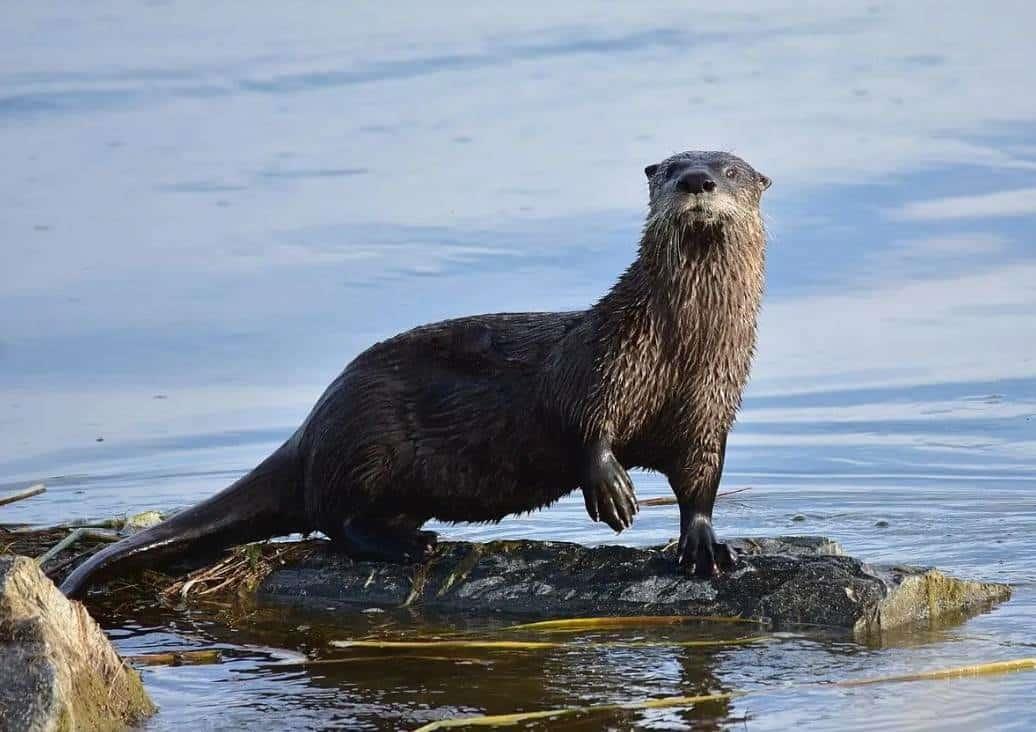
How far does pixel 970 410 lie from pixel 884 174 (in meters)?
3.20

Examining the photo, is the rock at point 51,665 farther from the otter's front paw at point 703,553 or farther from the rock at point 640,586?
the otter's front paw at point 703,553

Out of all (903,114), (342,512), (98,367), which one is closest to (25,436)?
(98,367)

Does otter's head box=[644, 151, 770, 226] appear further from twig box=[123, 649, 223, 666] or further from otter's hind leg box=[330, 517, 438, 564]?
twig box=[123, 649, 223, 666]

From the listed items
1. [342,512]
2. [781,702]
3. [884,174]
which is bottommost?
[781,702]

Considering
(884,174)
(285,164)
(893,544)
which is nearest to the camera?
(893,544)

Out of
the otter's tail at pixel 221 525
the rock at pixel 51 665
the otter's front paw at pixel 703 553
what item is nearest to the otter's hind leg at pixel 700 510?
the otter's front paw at pixel 703 553

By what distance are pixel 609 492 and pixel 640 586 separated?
0.28m

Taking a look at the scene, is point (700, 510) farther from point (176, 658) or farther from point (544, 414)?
point (176, 658)

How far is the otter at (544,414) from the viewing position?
235 inches

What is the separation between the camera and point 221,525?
21.1 feet

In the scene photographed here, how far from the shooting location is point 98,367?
9.56m

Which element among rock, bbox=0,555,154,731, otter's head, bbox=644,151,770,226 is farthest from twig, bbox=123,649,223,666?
otter's head, bbox=644,151,770,226

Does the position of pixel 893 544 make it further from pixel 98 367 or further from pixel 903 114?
pixel 903 114

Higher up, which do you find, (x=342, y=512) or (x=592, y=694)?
Result: (x=342, y=512)
